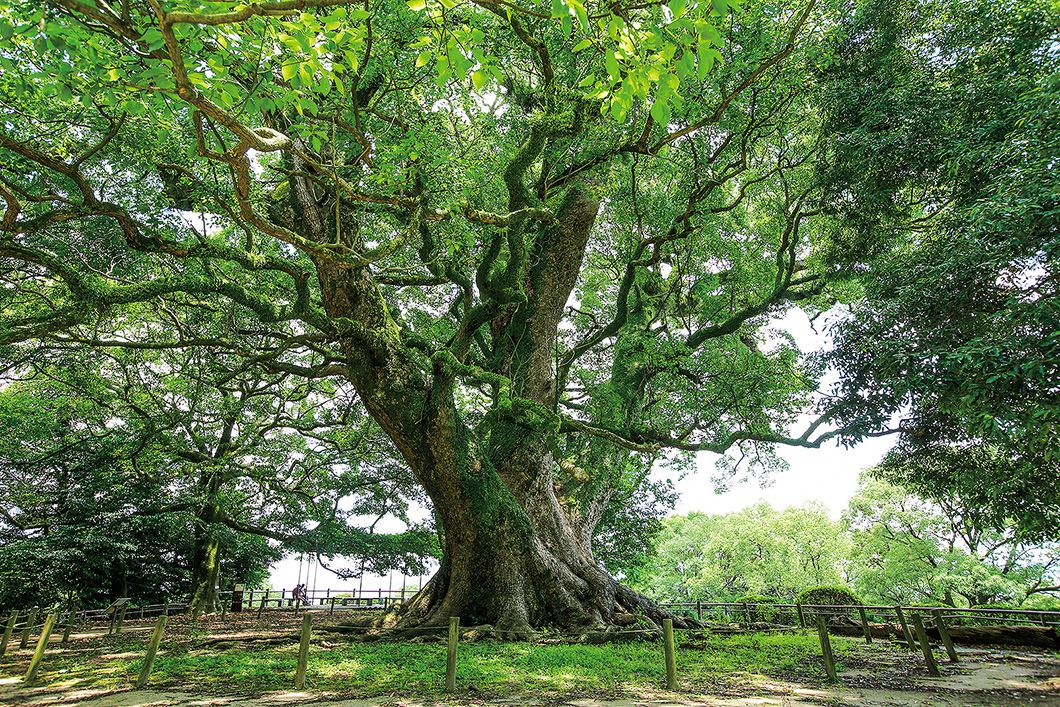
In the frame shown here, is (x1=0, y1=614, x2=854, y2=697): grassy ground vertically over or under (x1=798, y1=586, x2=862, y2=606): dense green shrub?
under

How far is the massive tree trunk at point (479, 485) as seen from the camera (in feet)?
26.7

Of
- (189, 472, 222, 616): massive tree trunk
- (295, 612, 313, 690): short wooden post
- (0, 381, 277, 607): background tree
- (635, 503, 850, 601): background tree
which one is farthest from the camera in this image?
(635, 503, 850, 601): background tree

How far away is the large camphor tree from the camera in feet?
15.4

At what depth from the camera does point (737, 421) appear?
11.9 m

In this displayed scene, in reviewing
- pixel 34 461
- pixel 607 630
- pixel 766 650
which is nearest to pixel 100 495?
pixel 34 461

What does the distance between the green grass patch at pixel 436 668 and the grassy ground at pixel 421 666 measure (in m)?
0.01

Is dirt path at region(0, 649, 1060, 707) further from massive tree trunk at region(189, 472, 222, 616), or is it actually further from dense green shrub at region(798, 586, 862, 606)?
massive tree trunk at region(189, 472, 222, 616)

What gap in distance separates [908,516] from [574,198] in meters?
21.9

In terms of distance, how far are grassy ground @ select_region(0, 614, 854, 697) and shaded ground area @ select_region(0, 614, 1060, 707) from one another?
0.02 m

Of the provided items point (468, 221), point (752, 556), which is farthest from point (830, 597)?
point (752, 556)

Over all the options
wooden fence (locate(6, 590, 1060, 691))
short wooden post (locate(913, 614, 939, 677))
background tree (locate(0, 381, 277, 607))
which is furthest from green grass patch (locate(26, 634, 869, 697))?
background tree (locate(0, 381, 277, 607))

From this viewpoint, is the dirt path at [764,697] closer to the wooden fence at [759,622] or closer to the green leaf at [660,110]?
the wooden fence at [759,622]

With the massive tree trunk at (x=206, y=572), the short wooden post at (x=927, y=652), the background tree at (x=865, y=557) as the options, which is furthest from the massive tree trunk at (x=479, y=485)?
the massive tree trunk at (x=206, y=572)

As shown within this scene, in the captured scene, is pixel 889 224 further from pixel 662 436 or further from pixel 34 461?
pixel 34 461
